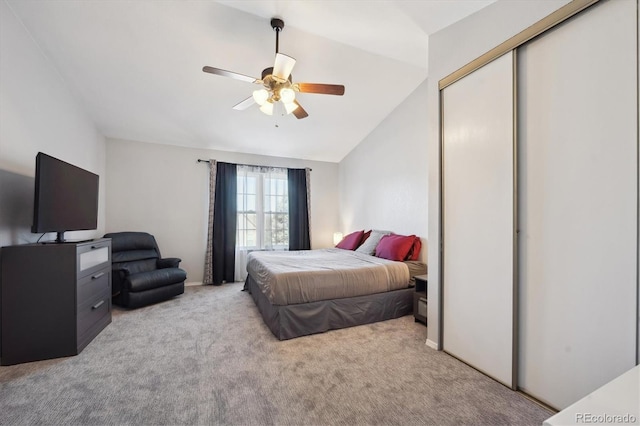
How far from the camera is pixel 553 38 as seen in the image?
1.58 meters

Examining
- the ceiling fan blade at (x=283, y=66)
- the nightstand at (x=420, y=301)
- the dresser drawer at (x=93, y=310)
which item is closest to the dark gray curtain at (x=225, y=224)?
the dresser drawer at (x=93, y=310)

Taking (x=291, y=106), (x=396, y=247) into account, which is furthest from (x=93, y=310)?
(x=396, y=247)

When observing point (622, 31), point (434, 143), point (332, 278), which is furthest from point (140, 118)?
point (622, 31)

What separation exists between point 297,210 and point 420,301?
305 cm

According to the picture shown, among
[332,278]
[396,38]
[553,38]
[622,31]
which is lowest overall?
[332,278]

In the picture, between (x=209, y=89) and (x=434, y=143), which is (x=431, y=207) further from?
(x=209, y=89)

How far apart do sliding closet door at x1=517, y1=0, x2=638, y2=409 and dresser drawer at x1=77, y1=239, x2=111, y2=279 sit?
3.43 m

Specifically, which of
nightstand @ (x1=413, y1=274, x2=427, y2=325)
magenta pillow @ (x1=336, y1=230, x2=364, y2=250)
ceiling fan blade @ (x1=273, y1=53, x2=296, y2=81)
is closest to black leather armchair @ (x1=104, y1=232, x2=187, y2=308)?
magenta pillow @ (x1=336, y1=230, x2=364, y2=250)

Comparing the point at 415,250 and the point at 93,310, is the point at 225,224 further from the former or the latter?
the point at 415,250

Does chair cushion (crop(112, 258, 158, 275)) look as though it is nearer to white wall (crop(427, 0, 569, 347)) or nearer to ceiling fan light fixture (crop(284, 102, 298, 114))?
ceiling fan light fixture (crop(284, 102, 298, 114))

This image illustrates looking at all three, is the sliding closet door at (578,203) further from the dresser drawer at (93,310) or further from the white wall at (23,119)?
the white wall at (23,119)

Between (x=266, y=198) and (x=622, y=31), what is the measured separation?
15.2 feet

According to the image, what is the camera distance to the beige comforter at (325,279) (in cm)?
253

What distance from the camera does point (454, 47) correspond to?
2.19 m
